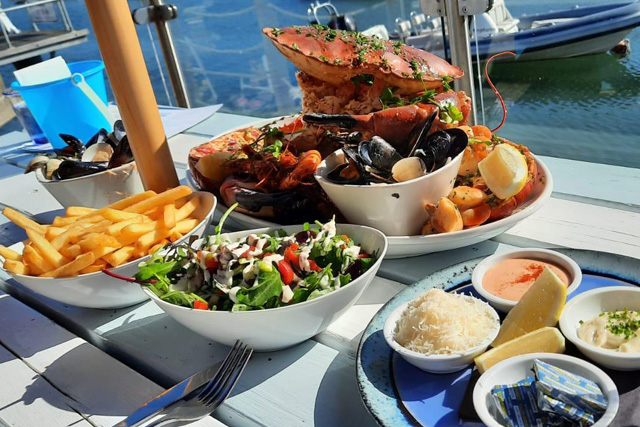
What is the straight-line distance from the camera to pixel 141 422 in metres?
0.85

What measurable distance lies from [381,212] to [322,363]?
1.24 ft

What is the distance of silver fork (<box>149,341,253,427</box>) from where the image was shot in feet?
2.90

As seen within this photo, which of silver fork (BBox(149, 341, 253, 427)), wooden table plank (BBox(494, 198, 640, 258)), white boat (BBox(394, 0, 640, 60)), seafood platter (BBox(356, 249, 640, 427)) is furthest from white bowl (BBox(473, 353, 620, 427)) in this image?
white boat (BBox(394, 0, 640, 60))

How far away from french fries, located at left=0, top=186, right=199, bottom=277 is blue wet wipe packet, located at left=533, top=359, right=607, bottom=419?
784 millimetres

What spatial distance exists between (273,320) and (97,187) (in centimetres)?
98

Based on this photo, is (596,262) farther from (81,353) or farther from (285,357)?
(81,353)

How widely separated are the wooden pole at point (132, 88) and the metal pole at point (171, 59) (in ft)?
7.08

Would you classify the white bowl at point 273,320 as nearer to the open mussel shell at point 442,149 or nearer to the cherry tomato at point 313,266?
the cherry tomato at point 313,266

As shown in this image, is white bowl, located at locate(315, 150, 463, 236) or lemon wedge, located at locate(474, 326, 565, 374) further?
white bowl, located at locate(315, 150, 463, 236)

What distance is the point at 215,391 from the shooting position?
93cm

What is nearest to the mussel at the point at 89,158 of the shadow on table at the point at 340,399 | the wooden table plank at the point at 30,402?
the wooden table plank at the point at 30,402

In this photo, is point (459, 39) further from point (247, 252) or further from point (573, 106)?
point (573, 106)

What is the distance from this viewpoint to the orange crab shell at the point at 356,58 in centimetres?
154

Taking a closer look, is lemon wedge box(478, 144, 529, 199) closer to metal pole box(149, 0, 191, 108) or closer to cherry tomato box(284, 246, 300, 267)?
cherry tomato box(284, 246, 300, 267)
